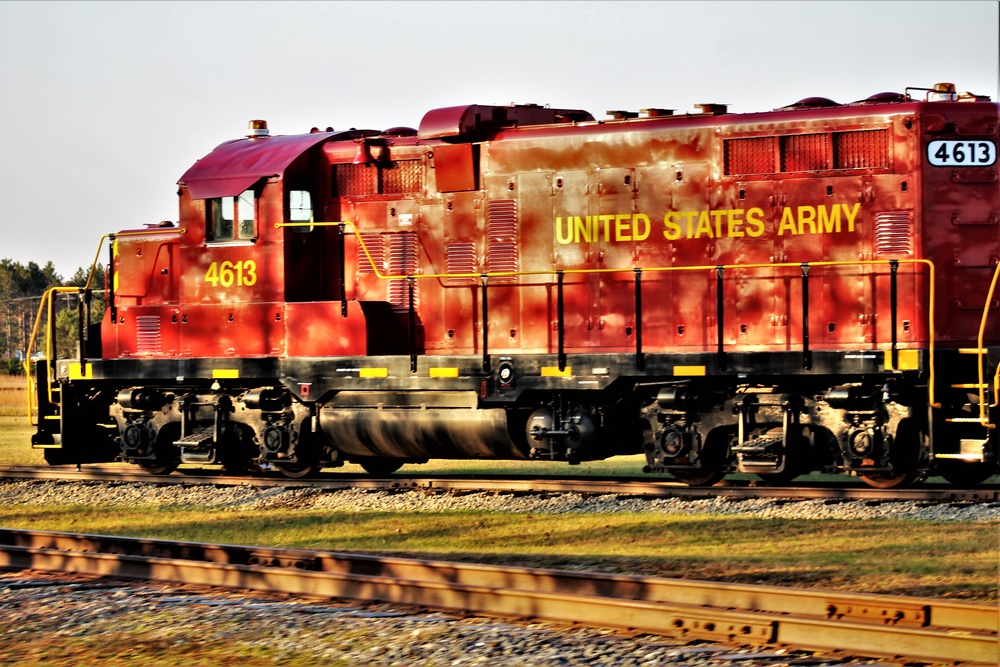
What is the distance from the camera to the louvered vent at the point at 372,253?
14586 millimetres

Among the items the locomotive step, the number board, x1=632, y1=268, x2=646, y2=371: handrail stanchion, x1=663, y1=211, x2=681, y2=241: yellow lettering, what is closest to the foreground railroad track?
x1=632, y1=268, x2=646, y2=371: handrail stanchion

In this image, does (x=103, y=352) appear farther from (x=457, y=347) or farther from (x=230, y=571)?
(x=230, y=571)

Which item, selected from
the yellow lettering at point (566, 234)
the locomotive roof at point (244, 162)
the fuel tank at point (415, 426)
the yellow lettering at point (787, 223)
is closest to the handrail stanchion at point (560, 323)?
the yellow lettering at point (566, 234)

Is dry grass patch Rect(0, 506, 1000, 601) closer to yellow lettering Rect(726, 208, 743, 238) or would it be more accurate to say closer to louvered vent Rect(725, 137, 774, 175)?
yellow lettering Rect(726, 208, 743, 238)

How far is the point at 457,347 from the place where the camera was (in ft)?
46.4

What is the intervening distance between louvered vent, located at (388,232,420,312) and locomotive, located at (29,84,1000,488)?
2cm

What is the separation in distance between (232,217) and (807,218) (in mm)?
6502

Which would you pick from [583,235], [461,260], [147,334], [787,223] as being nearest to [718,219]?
[787,223]

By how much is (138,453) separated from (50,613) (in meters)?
7.90

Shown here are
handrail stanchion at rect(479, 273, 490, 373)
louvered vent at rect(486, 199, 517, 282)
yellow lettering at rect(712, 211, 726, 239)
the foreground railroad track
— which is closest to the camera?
the foreground railroad track

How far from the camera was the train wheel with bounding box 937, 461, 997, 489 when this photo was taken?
12.6 metres

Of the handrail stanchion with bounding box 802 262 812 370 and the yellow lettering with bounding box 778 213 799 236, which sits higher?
the yellow lettering with bounding box 778 213 799 236

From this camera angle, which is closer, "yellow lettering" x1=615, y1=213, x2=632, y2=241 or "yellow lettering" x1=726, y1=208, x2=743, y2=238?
"yellow lettering" x1=726, y1=208, x2=743, y2=238

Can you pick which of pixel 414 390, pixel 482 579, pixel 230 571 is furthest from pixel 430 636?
pixel 414 390
